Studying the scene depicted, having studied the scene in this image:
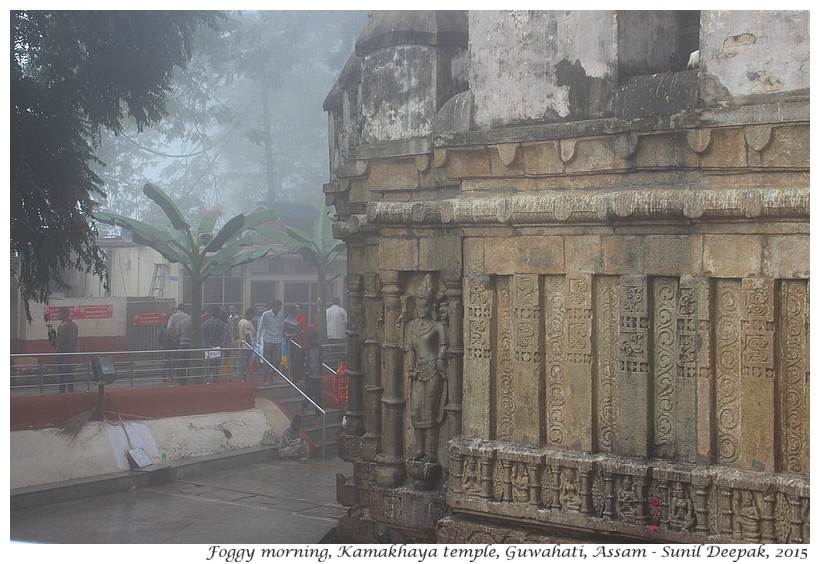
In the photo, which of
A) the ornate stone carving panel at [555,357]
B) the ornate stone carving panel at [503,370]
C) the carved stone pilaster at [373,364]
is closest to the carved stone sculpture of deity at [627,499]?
the ornate stone carving panel at [555,357]

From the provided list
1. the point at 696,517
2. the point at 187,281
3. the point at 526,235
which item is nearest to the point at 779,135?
the point at 526,235

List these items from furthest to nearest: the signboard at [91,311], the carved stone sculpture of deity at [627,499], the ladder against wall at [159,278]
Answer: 1. the ladder against wall at [159,278]
2. the signboard at [91,311]
3. the carved stone sculpture of deity at [627,499]

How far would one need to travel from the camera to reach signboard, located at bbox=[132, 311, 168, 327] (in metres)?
18.1

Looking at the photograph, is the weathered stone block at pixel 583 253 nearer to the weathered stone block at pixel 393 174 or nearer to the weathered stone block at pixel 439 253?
the weathered stone block at pixel 439 253

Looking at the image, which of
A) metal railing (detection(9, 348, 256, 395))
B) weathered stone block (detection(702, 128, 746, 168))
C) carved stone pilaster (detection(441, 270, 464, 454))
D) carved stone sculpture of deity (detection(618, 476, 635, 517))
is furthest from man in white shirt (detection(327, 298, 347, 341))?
weathered stone block (detection(702, 128, 746, 168))

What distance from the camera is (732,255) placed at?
5.20 metres

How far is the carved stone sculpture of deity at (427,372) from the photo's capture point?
6809 mm

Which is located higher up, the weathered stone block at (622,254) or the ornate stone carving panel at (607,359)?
the weathered stone block at (622,254)

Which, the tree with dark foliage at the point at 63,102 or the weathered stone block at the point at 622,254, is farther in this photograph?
the tree with dark foliage at the point at 63,102

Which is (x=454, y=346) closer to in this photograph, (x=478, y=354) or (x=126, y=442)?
(x=478, y=354)

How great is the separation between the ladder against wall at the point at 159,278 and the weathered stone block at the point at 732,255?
17.7 metres

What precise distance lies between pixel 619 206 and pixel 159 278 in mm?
17598

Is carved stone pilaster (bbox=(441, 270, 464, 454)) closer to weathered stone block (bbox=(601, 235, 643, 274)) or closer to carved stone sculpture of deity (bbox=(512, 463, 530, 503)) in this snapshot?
carved stone sculpture of deity (bbox=(512, 463, 530, 503))

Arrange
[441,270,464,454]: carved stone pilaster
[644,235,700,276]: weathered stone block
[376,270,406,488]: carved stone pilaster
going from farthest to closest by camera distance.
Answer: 1. [376,270,406,488]: carved stone pilaster
2. [441,270,464,454]: carved stone pilaster
3. [644,235,700,276]: weathered stone block
